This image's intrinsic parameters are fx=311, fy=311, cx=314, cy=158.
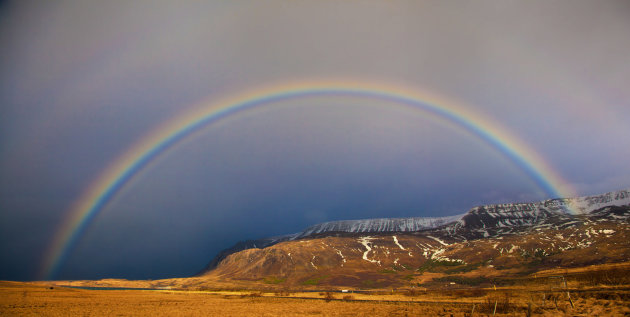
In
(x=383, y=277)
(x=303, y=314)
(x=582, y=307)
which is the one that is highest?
(x=582, y=307)

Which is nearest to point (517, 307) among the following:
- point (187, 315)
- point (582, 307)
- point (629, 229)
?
point (582, 307)

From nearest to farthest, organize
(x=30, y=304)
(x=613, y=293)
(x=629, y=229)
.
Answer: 1. (x=613, y=293)
2. (x=30, y=304)
3. (x=629, y=229)

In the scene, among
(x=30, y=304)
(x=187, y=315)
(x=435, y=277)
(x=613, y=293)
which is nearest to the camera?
(x=613, y=293)

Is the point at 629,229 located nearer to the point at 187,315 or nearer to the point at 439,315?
the point at 439,315

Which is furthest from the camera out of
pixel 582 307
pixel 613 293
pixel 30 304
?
pixel 30 304

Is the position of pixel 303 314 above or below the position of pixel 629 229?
below


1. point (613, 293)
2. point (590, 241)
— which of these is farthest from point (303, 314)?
point (590, 241)

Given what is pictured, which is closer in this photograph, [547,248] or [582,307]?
[582,307]

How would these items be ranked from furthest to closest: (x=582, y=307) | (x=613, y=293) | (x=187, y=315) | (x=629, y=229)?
(x=629, y=229)
(x=187, y=315)
(x=613, y=293)
(x=582, y=307)

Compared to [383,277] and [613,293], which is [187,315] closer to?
[613,293]
